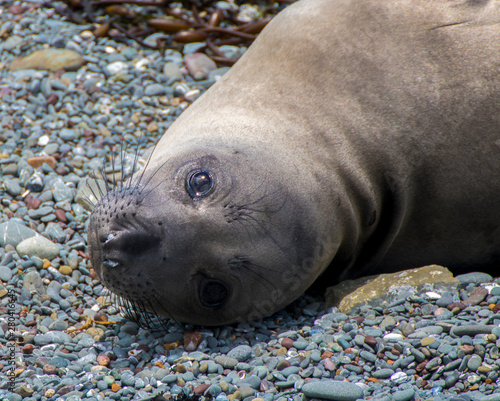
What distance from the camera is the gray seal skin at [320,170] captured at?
3.62 metres

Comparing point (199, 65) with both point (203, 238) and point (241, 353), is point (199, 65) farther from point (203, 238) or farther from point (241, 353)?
point (241, 353)

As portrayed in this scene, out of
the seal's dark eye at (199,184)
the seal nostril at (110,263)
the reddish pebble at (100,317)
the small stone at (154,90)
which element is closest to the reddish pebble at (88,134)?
the small stone at (154,90)

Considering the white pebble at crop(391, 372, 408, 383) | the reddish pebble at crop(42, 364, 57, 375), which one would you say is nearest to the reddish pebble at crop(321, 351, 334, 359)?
the white pebble at crop(391, 372, 408, 383)

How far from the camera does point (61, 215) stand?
4.82m

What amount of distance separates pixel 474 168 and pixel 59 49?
160 inches

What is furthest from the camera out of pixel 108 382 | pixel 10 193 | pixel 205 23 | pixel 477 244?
pixel 205 23

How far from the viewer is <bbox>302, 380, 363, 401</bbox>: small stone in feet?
10.1

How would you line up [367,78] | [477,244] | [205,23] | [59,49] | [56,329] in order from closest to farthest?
1. [56,329]
2. [367,78]
3. [477,244]
4. [59,49]
5. [205,23]

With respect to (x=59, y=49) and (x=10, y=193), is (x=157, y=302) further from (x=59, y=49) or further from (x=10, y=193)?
(x=59, y=49)

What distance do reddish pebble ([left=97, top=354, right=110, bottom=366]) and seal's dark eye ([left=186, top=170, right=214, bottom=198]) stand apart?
2.95 feet

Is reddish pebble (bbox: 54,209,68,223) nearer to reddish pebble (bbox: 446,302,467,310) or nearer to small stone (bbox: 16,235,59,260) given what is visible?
small stone (bbox: 16,235,59,260)

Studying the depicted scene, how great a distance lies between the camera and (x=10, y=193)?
4926mm

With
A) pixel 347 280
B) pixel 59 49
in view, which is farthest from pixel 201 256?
pixel 59 49

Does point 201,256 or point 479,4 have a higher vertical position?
point 479,4
